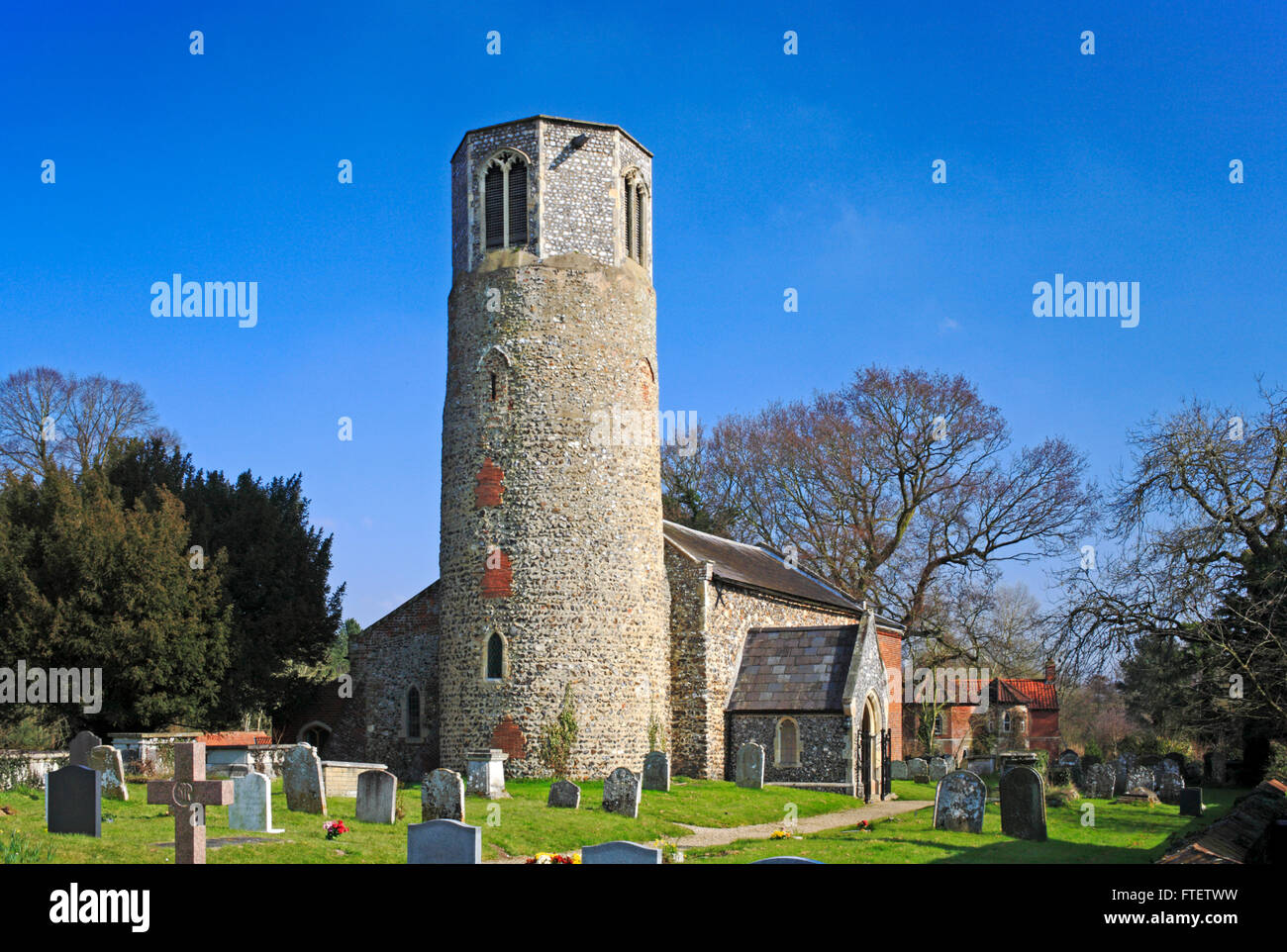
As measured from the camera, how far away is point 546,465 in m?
24.8

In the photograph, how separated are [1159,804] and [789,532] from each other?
23469mm

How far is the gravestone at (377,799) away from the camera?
15.8 m

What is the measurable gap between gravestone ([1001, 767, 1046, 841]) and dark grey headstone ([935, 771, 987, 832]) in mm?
524

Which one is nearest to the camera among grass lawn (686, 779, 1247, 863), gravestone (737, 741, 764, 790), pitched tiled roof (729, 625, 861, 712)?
grass lawn (686, 779, 1247, 863)

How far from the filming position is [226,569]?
29.3 meters

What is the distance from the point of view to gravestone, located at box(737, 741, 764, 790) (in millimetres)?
24797

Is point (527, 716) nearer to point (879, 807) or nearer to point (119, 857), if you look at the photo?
point (879, 807)

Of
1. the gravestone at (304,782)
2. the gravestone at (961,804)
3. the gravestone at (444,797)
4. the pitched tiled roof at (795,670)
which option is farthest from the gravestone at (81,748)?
the pitched tiled roof at (795,670)

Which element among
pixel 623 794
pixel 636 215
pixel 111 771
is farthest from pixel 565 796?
pixel 636 215

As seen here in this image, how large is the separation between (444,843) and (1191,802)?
16458 millimetres

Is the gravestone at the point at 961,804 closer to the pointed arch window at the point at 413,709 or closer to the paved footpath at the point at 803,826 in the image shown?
the paved footpath at the point at 803,826

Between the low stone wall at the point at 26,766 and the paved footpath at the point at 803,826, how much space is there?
11.2m

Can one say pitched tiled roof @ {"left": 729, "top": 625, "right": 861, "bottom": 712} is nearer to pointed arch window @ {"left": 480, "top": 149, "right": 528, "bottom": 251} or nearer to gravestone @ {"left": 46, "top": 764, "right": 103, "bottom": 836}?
pointed arch window @ {"left": 480, "top": 149, "right": 528, "bottom": 251}

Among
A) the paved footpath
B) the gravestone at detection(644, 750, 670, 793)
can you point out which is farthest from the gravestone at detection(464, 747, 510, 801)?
the paved footpath
